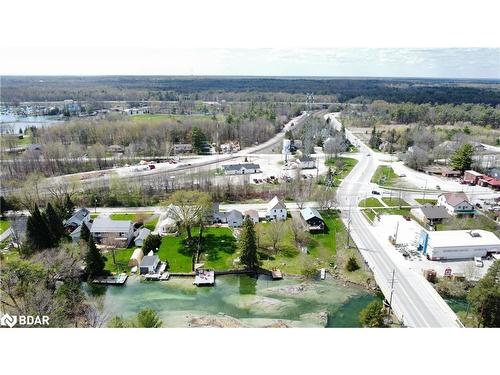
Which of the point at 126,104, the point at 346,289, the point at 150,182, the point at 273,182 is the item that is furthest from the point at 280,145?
the point at 126,104

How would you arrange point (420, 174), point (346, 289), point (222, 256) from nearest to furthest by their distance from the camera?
point (346, 289), point (222, 256), point (420, 174)

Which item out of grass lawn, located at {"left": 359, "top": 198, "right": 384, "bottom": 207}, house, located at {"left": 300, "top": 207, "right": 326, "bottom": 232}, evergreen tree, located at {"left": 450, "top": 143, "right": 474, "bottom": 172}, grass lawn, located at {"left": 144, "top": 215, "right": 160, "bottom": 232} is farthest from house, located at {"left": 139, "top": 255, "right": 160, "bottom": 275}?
evergreen tree, located at {"left": 450, "top": 143, "right": 474, "bottom": 172}

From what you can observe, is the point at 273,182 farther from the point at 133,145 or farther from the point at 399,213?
the point at 133,145

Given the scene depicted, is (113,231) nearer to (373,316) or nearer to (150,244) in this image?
(150,244)

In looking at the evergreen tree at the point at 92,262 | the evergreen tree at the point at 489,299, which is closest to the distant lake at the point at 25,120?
the evergreen tree at the point at 92,262

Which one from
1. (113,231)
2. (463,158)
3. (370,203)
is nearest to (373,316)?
(370,203)

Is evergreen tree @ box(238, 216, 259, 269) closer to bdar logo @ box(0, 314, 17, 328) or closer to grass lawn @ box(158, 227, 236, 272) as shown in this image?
grass lawn @ box(158, 227, 236, 272)
